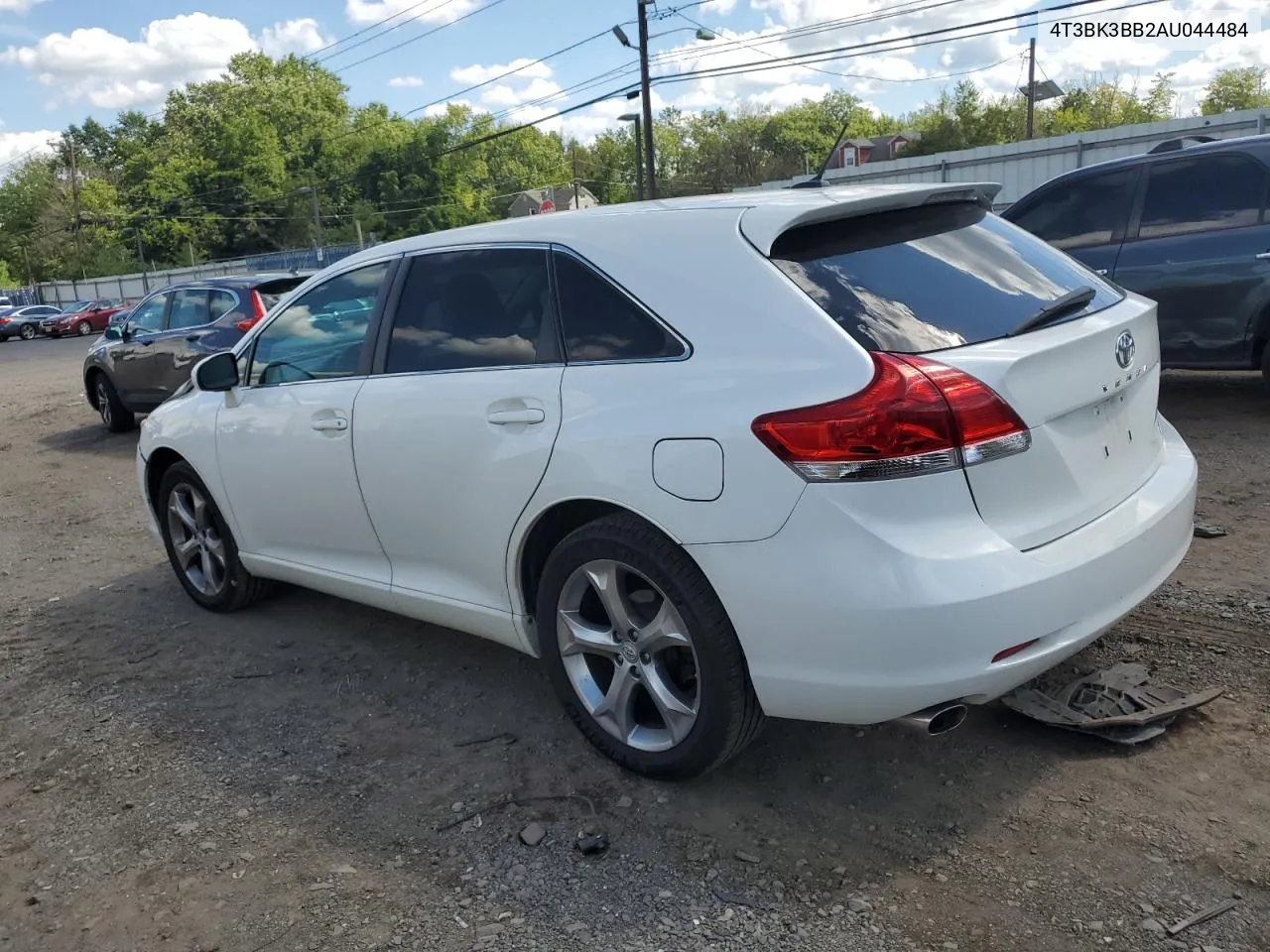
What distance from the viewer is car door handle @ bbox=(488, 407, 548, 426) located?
10.7 ft

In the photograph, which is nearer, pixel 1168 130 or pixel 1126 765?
pixel 1126 765

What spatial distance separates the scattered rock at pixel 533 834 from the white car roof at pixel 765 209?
174cm

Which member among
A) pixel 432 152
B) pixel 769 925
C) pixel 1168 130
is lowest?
pixel 769 925

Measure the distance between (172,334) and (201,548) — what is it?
6507mm

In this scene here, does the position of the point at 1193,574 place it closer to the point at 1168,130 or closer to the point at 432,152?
the point at 1168,130

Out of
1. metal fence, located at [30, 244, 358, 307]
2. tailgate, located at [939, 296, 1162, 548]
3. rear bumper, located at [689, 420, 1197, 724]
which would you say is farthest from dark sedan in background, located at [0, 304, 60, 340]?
tailgate, located at [939, 296, 1162, 548]

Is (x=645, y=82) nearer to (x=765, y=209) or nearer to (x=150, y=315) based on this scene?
(x=150, y=315)

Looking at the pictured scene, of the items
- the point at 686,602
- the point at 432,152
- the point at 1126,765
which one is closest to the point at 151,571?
the point at 686,602

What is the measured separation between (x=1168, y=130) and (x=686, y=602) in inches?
892

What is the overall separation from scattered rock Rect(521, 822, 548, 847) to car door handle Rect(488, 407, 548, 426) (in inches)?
46.6

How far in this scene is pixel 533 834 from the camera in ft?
9.92

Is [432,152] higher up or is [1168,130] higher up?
[432,152]

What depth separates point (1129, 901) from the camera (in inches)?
99.1

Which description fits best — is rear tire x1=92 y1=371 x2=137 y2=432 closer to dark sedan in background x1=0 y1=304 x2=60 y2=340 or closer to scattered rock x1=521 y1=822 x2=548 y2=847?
scattered rock x1=521 y1=822 x2=548 y2=847
